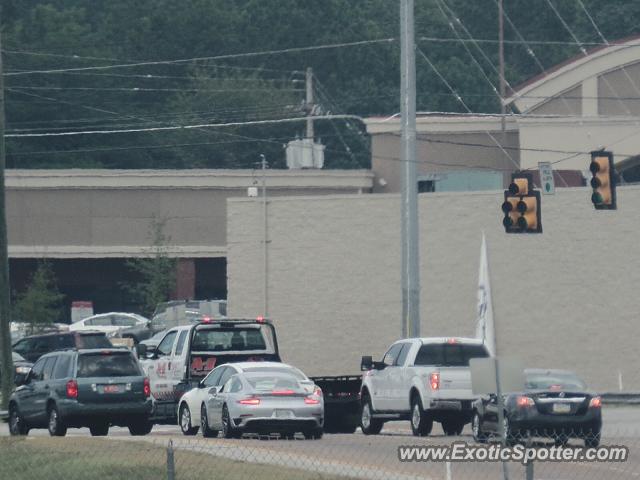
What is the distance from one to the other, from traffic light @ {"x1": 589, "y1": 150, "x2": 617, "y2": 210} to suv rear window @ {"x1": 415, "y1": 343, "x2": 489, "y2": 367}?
5.43 m

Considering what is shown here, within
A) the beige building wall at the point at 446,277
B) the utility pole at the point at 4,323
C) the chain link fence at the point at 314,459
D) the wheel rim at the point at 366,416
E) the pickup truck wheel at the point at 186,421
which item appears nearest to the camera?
the chain link fence at the point at 314,459

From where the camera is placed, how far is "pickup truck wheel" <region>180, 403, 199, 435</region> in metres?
29.3

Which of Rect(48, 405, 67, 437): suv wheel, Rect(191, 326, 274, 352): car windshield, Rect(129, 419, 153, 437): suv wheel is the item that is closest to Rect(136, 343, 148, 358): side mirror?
Rect(191, 326, 274, 352): car windshield

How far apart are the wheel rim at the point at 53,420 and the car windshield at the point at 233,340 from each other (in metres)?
3.35

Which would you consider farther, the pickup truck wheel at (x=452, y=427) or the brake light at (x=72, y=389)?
the pickup truck wheel at (x=452, y=427)

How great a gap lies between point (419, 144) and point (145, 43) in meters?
41.7

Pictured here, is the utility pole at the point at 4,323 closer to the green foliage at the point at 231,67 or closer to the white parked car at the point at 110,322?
the white parked car at the point at 110,322

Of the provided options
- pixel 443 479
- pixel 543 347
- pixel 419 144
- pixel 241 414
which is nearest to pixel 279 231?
pixel 543 347

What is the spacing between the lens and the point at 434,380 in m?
28.8

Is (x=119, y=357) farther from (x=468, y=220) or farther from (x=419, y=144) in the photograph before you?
(x=419, y=144)

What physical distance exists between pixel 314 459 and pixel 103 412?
24.8ft

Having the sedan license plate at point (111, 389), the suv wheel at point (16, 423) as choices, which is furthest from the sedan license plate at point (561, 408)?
the suv wheel at point (16, 423)

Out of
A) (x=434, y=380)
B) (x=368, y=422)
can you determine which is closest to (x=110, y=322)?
(x=368, y=422)

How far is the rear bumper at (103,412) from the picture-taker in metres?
28.5
